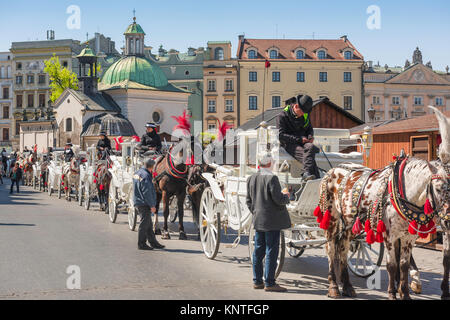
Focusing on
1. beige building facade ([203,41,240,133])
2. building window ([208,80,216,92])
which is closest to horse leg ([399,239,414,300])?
beige building facade ([203,41,240,133])

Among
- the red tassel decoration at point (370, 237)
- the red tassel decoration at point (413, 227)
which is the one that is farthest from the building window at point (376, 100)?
the red tassel decoration at point (413, 227)

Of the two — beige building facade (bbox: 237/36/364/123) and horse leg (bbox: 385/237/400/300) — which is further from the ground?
beige building facade (bbox: 237/36/364/123)

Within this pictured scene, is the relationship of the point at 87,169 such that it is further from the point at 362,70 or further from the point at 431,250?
the point at 362,70

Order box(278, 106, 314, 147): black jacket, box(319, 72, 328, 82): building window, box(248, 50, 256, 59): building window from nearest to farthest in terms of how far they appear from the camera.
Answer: box(278, 106, 314, 147): black jacket, box(248, 50, 256, 59): building window, box(319, 72, 328, 82): building window

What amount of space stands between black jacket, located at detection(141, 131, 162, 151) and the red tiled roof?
56.6 m

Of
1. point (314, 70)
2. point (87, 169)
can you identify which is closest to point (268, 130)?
point (87, 169)

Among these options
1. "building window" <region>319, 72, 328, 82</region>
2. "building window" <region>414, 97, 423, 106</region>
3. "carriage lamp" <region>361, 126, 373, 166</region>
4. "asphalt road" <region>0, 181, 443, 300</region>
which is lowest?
"asphalt road" <region>0, 181, 443, 300</region>

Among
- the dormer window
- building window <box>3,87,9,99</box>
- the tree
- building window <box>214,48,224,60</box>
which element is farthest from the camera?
building window <box>3,87,9,99</box>

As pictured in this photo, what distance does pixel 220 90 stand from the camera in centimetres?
7225

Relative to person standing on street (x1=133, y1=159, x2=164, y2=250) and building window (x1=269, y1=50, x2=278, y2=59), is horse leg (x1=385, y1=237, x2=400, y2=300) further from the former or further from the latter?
building window (x1=269, y1=50, x2=278, y2=59)

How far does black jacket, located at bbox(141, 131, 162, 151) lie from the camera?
1566 cm

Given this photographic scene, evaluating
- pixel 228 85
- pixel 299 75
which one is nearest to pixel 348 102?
pixel 299 75

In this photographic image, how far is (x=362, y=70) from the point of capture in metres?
72.4

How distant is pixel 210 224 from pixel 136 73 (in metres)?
53.6
